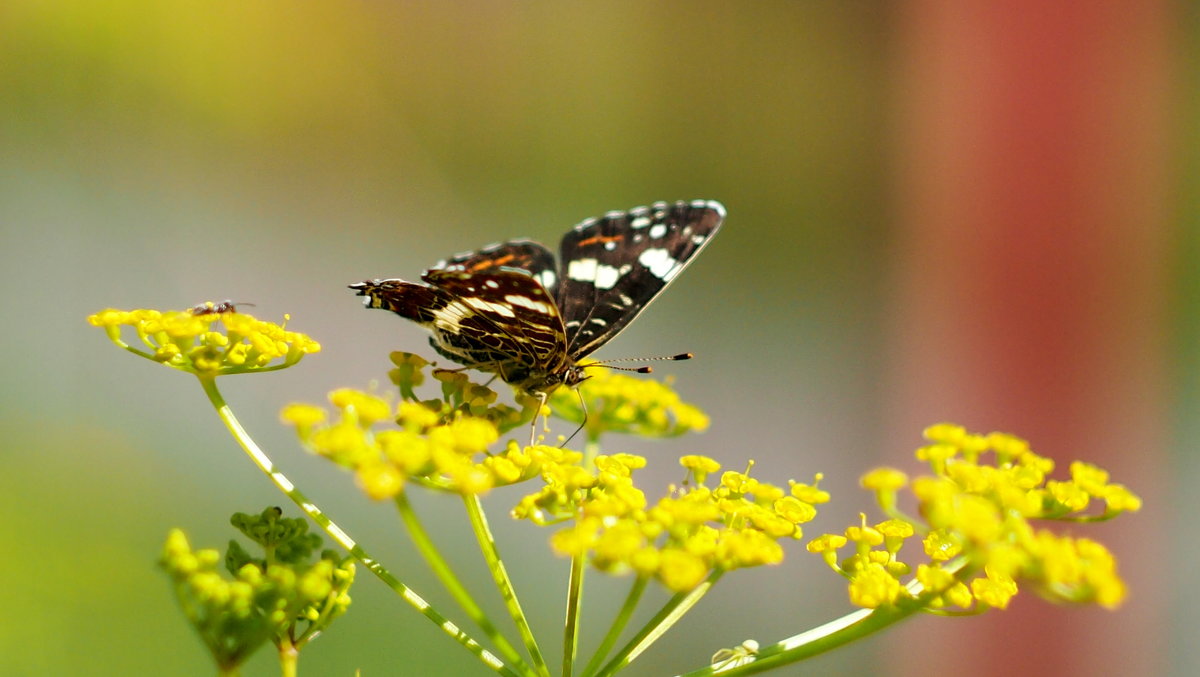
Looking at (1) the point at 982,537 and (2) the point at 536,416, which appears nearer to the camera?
(1) the point at 982,537

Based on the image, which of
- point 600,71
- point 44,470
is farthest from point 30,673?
point 600,71

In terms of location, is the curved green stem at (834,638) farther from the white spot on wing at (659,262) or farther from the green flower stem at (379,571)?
the white spot on wing at (659,262)

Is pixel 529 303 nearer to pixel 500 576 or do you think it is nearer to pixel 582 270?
pixel 500 576

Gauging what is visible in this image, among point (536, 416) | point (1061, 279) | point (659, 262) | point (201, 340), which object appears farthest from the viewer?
point (1061, 279)

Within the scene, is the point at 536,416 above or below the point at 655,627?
above

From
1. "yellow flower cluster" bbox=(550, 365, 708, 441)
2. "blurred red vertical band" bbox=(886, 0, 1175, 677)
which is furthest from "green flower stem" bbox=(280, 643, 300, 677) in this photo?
"blurred red vertical band" bbox=(886, 0, 1175, 677)

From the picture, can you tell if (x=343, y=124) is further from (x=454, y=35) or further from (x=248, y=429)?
(x=248, y=429)

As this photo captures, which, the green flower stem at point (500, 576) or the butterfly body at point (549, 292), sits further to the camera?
the butterfly body at point (549, 292)

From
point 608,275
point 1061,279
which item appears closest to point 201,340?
point 608,275

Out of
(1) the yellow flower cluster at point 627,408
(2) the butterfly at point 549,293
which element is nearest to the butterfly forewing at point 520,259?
(2) the butterfly at point 549,293
